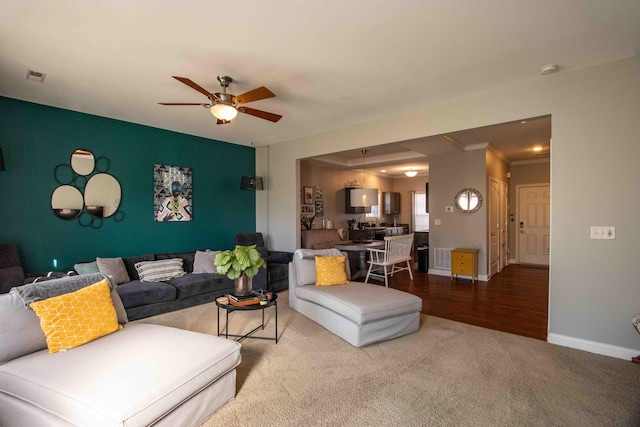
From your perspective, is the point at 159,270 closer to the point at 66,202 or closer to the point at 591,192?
the point at 66,202

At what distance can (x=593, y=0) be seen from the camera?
2.06m

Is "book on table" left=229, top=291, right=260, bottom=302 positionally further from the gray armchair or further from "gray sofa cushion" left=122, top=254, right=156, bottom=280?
"gray sofa cushion" left=122, top=254, right=156, bottom=280

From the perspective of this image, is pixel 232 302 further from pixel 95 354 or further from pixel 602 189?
pixel 602 189

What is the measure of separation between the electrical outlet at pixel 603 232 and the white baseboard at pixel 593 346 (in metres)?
0.97

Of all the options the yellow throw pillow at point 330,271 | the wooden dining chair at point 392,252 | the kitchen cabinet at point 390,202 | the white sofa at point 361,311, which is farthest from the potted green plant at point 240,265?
the kitchen cabinet at point 390,202

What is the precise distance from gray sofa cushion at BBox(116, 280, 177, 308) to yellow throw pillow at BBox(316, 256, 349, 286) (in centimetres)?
189

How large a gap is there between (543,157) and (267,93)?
7220mm

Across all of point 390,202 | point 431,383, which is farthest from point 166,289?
point 390,202

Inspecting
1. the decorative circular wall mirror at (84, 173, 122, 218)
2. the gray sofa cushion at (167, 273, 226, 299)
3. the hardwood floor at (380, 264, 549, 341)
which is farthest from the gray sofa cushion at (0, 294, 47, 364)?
the hardwood floor at (380, 264, 549, 341)

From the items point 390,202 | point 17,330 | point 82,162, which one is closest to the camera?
point 17,330

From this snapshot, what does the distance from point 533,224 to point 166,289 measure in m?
8.13

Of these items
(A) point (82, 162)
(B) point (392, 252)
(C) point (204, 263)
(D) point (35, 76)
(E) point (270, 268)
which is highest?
(D) point (35, 76)

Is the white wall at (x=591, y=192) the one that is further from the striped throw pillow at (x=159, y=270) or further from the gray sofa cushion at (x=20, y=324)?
the striped throw pillow at (x=159, y=270)

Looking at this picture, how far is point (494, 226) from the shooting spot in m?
6.62
